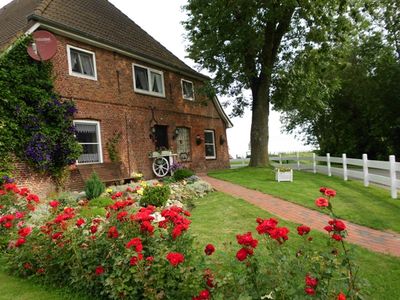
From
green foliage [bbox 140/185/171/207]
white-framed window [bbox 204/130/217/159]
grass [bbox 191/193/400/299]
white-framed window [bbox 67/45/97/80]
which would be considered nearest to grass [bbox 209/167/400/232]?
grass [bbox 191/193/400/299]

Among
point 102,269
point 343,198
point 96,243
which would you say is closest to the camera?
point 102,269

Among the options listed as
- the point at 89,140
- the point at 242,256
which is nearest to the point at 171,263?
the point at 242,256

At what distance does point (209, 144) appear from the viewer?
19.8 metres

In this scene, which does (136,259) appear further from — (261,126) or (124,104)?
(261,126)

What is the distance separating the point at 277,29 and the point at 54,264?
1619cm

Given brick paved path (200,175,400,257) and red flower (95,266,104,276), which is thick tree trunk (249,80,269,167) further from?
red flower (95,266,104,276)

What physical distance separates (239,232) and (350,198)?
476 cm

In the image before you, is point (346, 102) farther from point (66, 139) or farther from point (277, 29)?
point (66, 139)

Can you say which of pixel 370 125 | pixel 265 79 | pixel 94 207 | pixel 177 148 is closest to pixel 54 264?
pixel 94 207

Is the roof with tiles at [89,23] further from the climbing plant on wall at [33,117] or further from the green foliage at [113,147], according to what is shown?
the green foliage at [113,147]

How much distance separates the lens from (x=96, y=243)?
12.0 feet

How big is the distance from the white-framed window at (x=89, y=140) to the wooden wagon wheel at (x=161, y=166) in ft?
9.65

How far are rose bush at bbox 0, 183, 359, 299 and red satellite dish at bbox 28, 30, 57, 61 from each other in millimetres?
6909

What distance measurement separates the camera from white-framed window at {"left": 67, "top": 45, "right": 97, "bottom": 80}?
37.4 feet
